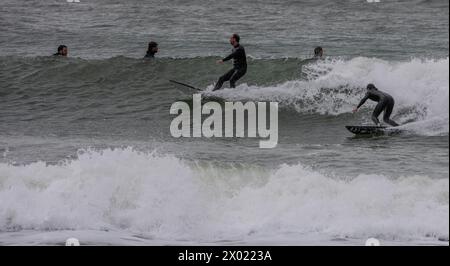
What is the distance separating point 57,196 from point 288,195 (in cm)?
311

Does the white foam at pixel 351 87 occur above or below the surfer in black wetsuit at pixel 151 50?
below

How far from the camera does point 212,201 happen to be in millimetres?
12344

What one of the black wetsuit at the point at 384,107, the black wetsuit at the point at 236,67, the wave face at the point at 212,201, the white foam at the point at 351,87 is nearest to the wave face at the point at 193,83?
the white foam at the point at 351,87

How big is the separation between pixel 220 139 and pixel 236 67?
3929mm

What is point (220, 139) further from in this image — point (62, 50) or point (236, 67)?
point (62, 50)

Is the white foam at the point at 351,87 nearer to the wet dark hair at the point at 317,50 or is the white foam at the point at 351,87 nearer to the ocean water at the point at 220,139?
the ocean water at the point at 220,139

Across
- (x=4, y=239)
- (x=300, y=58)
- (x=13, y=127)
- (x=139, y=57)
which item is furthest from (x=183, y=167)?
(x=139, y=57)

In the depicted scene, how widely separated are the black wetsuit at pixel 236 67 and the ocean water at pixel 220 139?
0.27 metres

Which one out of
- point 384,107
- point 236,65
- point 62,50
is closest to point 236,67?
point 236,65

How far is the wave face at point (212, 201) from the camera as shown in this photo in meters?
11.2

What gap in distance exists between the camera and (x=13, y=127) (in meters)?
18.7

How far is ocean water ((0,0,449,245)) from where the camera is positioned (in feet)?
37.6

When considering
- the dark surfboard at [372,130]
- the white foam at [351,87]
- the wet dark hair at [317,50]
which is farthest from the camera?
the wet dark hair at [317,50]
